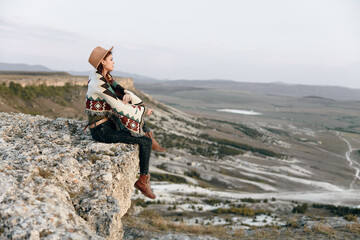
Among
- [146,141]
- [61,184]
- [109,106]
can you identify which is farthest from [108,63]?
[61,184]

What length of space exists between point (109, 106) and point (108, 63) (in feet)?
3.35

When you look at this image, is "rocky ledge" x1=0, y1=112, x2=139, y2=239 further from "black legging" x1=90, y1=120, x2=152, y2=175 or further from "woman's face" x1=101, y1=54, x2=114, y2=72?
"woman's face" x1=101, y1=54, x2=114, y2=72

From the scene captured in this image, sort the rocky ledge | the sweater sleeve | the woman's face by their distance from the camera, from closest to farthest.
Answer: the rocky ledge, the woman's face, the sweater sleeve

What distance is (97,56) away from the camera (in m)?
5.77

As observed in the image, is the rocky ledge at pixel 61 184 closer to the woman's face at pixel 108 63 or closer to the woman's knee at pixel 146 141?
the woman's knee at pixel 146 141

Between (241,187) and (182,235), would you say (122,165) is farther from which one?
(241,187)

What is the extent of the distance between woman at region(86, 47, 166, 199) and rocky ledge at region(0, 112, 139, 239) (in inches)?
9.0

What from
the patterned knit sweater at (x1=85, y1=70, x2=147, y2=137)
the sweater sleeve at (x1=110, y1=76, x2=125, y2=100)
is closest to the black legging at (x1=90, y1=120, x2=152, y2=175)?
the patterned knit sweater at (x1=85, y1=70, x2=147, y2=137)

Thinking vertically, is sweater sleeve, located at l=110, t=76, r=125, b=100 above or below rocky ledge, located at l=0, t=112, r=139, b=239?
above

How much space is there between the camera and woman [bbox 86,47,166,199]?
5.54 meters

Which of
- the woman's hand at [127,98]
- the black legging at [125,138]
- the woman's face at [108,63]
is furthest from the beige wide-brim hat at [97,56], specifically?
the black legging at [125,138]

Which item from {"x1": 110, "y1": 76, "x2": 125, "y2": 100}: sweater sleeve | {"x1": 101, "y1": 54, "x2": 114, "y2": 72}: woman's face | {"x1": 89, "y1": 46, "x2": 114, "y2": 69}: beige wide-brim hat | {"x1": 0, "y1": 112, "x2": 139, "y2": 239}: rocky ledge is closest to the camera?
{"x1": 0, "y1": 112, "x2": 139, "y2": 239}: rocky ledge

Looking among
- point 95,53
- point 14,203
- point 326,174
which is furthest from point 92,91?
point 326,174

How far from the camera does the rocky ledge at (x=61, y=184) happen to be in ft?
11.4
